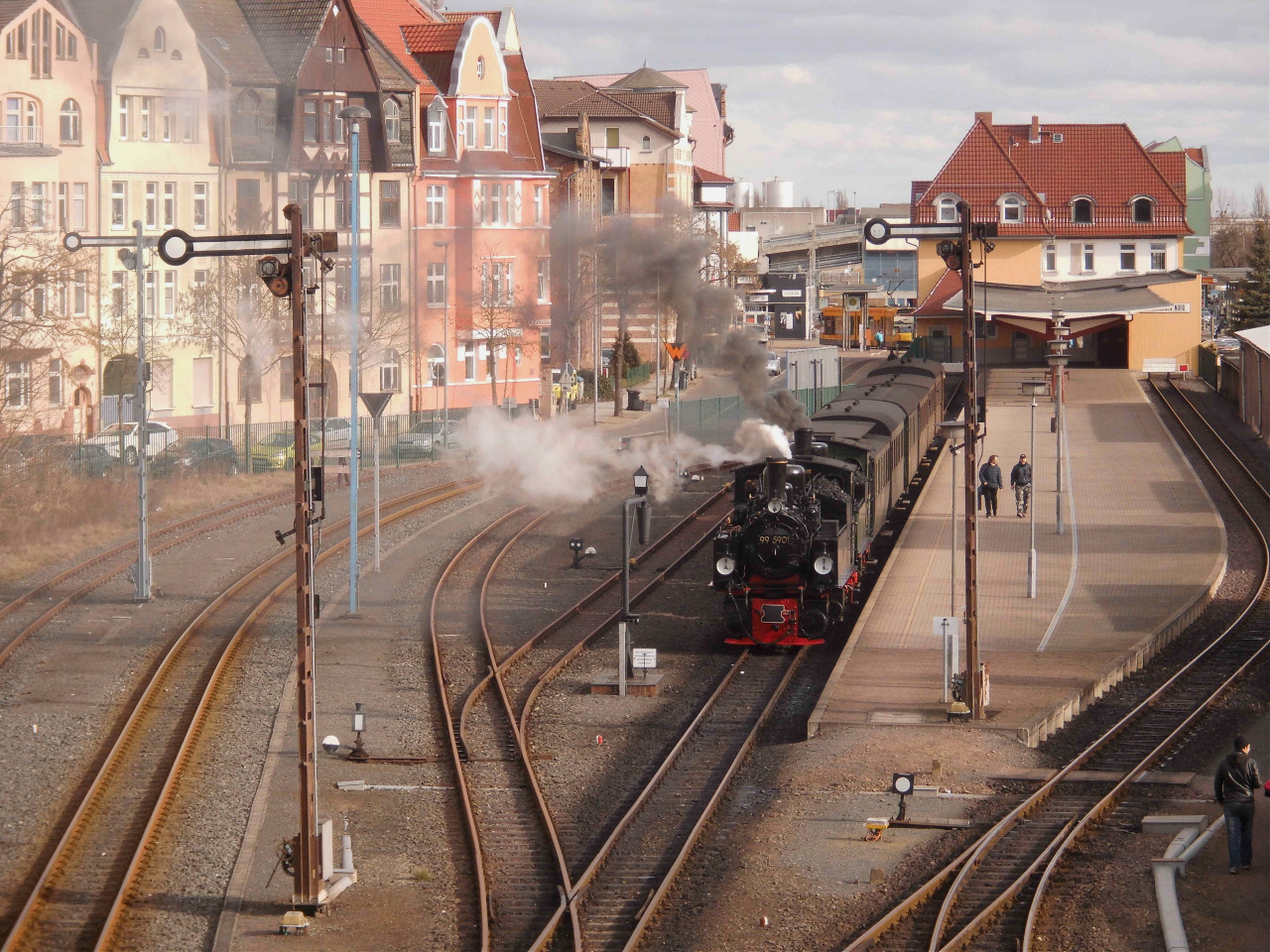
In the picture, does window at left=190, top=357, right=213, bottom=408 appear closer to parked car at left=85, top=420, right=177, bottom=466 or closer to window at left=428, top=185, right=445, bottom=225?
parked car at left=85, top=420, right=177, bottom=466

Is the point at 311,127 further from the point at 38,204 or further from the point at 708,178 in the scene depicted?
the point at 708,178

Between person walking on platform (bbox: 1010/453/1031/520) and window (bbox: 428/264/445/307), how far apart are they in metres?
22.8

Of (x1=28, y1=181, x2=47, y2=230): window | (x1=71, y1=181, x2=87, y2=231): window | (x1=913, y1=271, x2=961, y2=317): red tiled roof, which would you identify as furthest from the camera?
(x1=913, y1=271, x2=961, y2=317): red tiled roof

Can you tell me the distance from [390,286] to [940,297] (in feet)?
95.0

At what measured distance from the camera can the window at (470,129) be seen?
54.2 meters

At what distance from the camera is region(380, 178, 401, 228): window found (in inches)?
2014

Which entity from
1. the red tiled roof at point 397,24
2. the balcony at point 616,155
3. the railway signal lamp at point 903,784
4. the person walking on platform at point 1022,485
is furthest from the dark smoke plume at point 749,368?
the balcony at point 616,155

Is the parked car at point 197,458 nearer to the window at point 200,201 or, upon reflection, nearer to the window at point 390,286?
the window at point 200,201

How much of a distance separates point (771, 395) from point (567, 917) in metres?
19.7

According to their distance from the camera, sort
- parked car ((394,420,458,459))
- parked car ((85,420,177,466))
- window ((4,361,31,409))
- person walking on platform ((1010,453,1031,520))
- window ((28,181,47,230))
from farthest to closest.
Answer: parked car ((394,420,458,459)) → window ((28,181,47,230)) → parked car ((85,420,177,466)) → person walking on platform ((1010,453,1031,520)) → window ((4,361,31,409))

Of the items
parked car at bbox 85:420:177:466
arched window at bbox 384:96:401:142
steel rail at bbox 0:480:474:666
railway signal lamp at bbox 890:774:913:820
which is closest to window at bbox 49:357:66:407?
parked car at bbox 85:420:177:466

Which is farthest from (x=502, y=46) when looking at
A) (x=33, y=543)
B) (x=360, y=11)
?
(x=33, y=543)

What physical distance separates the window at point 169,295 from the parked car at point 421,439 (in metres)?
8.06

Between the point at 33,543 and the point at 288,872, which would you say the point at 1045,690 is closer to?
the point at 288,872
